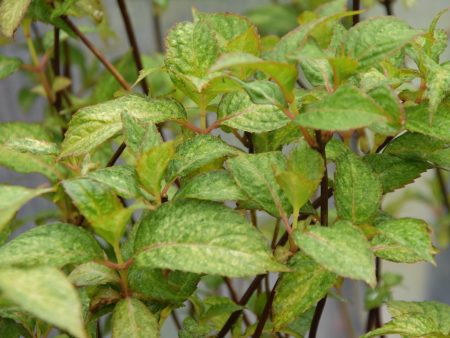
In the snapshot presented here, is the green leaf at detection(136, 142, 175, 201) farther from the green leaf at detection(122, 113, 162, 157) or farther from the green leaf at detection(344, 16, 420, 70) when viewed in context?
the green leaf at detection(344, 16, 420, 70)

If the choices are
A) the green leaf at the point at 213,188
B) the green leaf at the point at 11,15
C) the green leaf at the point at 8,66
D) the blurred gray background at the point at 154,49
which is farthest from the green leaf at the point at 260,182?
the blurred gray background at the point at 154,49

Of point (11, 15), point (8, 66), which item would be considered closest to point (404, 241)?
point (11, 15)

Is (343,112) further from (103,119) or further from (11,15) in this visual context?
(11,15)

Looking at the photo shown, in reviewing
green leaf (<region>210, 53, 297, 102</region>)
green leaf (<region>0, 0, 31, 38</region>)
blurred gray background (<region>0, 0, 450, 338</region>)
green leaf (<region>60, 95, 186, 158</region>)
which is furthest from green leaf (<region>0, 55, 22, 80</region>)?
blurred gray background (<region>0, 0, 450, 338</region>)

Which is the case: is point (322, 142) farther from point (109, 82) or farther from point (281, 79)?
point (109, 82)

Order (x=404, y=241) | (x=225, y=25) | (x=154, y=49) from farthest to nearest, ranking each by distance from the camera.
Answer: (x=154, y=49), (x=225, y=25), (x=404, y=241)

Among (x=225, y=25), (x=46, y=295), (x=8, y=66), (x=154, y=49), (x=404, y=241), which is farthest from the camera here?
(x=154, y=49)

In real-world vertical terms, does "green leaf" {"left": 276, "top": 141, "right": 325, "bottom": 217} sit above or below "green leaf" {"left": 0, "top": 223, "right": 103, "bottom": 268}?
above
